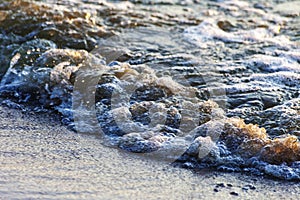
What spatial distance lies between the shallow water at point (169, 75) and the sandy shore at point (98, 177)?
0.10 m

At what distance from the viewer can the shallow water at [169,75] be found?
2.93 meters

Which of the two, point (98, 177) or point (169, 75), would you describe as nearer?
point (98, 177)

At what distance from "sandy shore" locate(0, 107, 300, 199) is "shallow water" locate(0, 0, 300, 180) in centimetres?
10

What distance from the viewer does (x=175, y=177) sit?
8.71 ft

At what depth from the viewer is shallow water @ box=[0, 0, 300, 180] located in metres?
2.93

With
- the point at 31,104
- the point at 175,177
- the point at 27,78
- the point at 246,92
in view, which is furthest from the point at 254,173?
the point at 27,78

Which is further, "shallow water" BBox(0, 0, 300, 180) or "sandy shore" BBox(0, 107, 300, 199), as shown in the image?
"shallow water" BBox(0, 0, 300, 180)

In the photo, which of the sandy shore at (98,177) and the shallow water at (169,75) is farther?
the shallow water at (169,75)

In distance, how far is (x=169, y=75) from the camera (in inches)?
150

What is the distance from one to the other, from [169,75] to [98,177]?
1.33 m

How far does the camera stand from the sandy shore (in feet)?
8.15

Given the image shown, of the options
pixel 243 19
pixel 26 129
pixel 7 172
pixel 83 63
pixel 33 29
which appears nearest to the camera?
pixel 7 172

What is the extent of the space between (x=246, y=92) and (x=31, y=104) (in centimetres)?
125

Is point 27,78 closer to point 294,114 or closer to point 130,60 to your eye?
point 130,60
